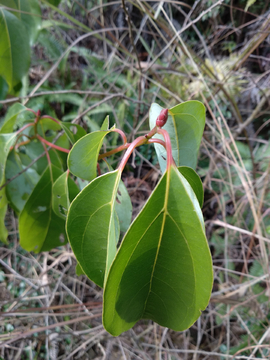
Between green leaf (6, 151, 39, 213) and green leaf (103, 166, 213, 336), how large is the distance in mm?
486

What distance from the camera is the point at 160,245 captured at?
31 centimetres

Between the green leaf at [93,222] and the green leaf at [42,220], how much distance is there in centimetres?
30

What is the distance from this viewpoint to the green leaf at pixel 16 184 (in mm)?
653

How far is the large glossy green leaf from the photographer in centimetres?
41

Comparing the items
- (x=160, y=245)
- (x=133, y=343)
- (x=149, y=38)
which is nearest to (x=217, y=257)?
(x=133, y=343)

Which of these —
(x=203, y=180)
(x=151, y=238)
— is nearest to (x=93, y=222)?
→ (x=151, y=238)

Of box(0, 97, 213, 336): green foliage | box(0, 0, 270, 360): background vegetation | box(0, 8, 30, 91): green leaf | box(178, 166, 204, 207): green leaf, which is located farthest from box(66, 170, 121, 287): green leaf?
box(0, 8, 30, 91): green leaf

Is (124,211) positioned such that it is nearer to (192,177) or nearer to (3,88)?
(192,177)

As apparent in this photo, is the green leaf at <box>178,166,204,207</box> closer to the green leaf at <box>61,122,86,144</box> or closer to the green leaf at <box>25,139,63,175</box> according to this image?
the green leaf at <box>61,122,86,144</box>

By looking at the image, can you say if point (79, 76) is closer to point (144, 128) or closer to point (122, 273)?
point (144, 128)

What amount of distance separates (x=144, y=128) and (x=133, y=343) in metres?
1.16

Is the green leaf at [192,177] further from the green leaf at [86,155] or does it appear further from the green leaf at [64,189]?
the green leaf at [64,189]

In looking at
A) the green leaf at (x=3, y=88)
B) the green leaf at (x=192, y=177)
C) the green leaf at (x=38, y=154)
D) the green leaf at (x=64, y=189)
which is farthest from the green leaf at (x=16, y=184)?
the green leaf at (x=192, y=177)

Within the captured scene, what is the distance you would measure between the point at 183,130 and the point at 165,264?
0.80 feet
